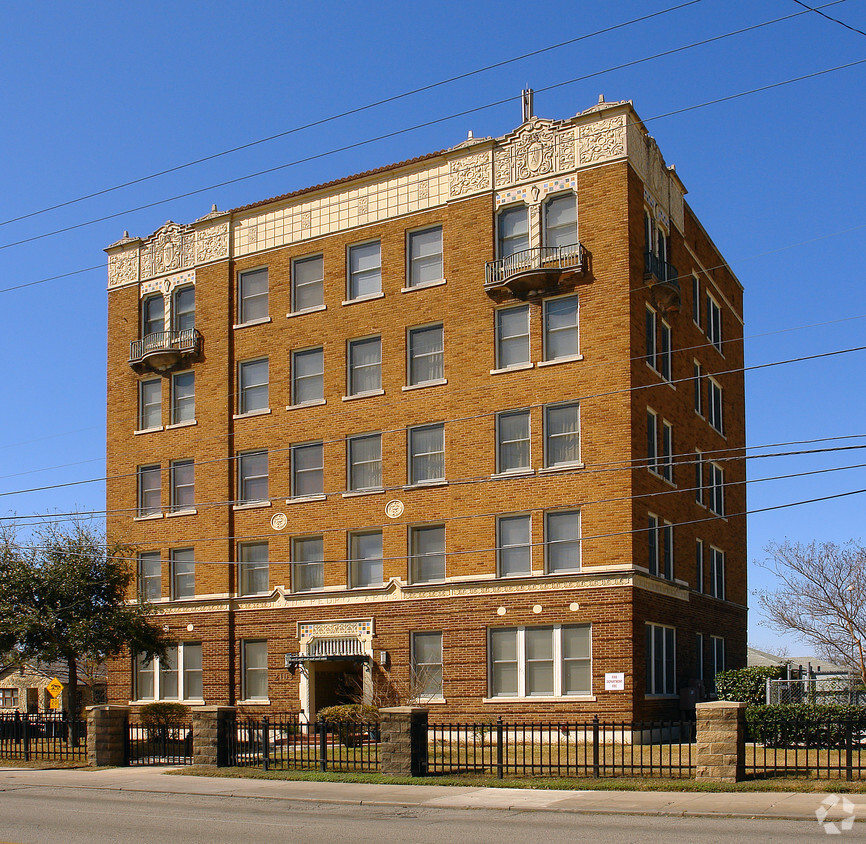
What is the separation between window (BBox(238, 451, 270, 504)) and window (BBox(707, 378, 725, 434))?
53.3ft

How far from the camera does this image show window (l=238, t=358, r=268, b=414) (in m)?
41.0

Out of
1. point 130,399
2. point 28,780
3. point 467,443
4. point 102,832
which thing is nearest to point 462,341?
point 467,443

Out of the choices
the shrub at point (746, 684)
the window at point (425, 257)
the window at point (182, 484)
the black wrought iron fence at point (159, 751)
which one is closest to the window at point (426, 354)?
the window at point (425, 257)

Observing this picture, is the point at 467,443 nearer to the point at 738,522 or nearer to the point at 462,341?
the point at 462,341

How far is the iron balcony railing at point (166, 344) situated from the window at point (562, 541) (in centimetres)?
1539

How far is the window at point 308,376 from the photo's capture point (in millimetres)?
39781

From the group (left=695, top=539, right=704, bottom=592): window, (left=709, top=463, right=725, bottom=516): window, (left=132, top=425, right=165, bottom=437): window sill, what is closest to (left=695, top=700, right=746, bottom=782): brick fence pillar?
(left=695, top=539, right=704, bottom=592): window

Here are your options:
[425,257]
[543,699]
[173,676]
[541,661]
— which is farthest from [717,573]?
[173,676]

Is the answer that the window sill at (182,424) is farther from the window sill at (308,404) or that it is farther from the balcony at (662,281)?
the balcony at (662,281)

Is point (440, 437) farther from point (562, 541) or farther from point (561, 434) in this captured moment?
point (562, 541)

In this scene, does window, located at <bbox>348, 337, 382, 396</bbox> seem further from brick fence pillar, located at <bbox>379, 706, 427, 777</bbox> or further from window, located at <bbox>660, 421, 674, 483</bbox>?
brick fence pillar, located at <bbox>379, 706, 427, 777</bbox>

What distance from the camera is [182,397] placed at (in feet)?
141

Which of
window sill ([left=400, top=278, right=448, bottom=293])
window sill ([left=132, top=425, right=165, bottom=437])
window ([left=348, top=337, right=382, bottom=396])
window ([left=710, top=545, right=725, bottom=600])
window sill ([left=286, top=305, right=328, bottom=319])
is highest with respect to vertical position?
window sill ([left=400, top=278, right=448, bottom=293])

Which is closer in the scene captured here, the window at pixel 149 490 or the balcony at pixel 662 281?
the balcony at pixel 662 281
